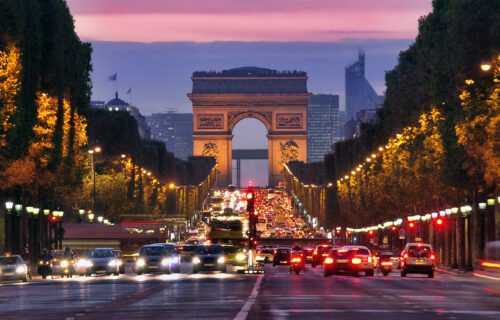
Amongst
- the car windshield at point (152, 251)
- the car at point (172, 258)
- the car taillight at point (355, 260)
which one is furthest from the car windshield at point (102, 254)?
the car taillight at point (355, 260)

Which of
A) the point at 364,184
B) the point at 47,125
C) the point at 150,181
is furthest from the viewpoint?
the point at 150,181

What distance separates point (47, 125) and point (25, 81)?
412cm

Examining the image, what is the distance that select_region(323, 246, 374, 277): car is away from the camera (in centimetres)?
5459

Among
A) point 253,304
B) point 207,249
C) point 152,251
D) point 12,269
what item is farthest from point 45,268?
point 253,304

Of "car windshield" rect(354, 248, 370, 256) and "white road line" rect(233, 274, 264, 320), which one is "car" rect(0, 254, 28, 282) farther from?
"white road line" rect(233, 274, 264, 320)

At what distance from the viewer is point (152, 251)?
6247 cm

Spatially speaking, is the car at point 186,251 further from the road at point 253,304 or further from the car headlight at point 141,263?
the road at point 253,304

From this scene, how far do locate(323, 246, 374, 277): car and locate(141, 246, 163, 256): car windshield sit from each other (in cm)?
1086

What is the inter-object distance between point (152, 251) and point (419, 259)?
1455 centimetres

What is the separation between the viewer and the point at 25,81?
2579 inches

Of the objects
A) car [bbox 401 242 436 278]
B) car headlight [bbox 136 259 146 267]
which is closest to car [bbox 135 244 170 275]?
car headlight [bbox 136 259 146 267]

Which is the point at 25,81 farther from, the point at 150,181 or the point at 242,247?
the point at 150,181

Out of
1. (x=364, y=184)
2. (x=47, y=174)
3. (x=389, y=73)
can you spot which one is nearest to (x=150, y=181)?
(x=364, y=184)

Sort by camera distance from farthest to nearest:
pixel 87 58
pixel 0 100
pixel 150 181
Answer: pixel 150 181 → pixel 87 58 → pixel 0 100
